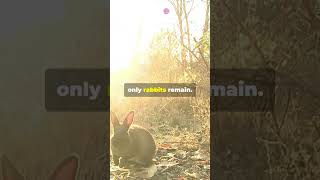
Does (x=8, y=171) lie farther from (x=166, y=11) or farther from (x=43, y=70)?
(x=166, y=11)

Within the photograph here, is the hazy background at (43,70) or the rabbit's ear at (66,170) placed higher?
the hazy background at (43,70)

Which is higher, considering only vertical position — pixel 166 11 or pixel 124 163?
pixel 166 11

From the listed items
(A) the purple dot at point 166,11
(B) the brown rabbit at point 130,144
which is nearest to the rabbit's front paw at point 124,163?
(B) the brown rabbit at point 130,144

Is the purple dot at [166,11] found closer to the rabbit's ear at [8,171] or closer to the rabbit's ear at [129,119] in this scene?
the rabbit's ear at [129,119]

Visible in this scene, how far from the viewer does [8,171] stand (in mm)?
1544

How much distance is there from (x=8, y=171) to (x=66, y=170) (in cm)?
21

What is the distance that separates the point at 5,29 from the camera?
1.53m

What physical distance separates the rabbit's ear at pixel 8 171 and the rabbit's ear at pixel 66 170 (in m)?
0.12

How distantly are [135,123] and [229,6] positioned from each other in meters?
0.54

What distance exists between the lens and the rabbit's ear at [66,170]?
154 cm

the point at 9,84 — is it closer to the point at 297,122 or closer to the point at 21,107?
the point at 21,107

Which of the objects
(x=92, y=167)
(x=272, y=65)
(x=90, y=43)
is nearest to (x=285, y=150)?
(x=272, y=65)

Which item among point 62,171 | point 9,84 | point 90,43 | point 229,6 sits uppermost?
point 229,6

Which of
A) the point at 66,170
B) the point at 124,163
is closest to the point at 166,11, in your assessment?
the point at 124,163
